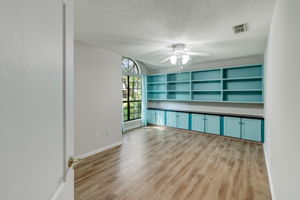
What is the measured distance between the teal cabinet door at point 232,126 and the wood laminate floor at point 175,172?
361 millimetres

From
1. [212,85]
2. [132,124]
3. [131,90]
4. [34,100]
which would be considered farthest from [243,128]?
[34,100]

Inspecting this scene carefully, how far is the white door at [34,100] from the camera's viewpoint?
1.28ft

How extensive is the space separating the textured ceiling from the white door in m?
1.32

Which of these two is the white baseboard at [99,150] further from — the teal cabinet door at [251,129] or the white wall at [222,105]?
the teal cabinet door at [251,129]

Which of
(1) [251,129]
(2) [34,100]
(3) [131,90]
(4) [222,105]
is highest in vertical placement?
(3) [131,90]

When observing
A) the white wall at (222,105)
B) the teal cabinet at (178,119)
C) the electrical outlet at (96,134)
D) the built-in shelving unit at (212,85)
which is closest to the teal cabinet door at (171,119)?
the teal cabinet at (178,119)

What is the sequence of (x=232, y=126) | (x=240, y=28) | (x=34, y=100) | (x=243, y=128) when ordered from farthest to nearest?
(x=232, y=126) → (x=243, y=128) → (x=240, y=28) → (x=34, y=100)

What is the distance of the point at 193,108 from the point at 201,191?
3689 mm

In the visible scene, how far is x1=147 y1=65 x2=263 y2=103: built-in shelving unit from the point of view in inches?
163

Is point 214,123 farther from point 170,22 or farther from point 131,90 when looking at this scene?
point 170,22

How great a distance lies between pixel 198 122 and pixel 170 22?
3595mm

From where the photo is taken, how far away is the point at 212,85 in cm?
486

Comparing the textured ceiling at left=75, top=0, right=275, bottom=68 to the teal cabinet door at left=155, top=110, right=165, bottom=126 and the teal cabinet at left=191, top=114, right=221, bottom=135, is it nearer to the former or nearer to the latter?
the teal cabinet at left=191, top=114, right=221, bottom=135

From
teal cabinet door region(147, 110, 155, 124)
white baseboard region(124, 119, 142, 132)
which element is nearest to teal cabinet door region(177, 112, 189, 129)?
teal cabinet door region(147, 110, 155, 124)
